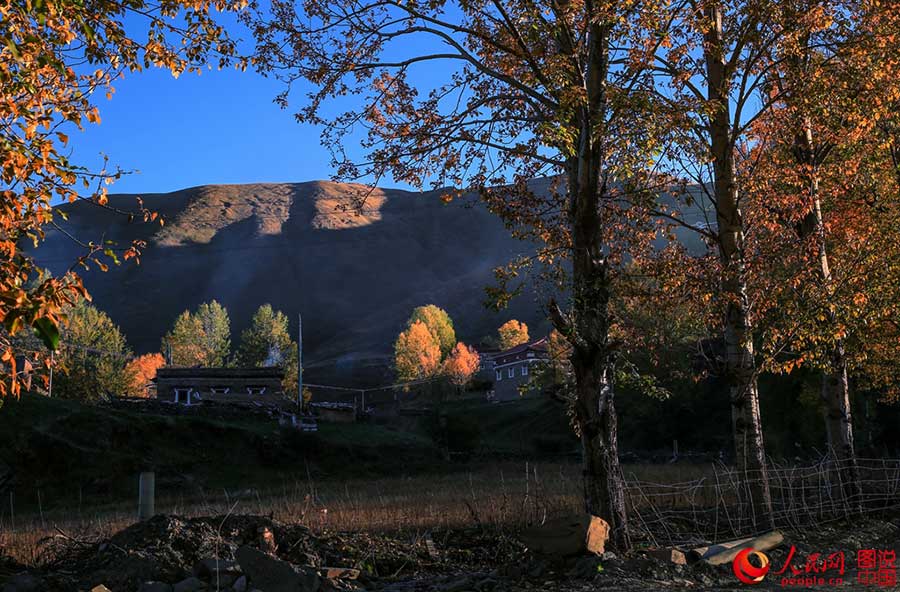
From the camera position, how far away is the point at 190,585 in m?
8.91

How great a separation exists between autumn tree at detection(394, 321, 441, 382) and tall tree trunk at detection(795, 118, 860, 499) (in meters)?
93.4

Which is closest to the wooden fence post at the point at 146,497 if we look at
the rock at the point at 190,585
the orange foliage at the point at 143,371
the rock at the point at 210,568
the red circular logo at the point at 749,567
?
the rock at the point at 210,568

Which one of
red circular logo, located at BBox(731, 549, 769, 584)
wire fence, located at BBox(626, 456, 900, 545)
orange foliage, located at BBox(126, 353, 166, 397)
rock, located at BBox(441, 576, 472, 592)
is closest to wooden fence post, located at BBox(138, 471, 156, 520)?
rock, located at BBox(441, 576, 472, 592)

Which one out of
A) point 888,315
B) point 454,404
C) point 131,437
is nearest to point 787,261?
point 888,315

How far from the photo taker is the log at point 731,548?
11248mm

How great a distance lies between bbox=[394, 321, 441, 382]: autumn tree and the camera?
115 meters

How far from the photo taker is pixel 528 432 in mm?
73312

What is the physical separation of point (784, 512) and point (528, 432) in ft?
195

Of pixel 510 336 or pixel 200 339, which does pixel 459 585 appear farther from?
pixel 510 336

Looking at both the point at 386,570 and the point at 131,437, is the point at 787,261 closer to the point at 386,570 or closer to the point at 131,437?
the point at 386,570

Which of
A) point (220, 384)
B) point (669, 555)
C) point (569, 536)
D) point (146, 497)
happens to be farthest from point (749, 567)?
point (220, 384)

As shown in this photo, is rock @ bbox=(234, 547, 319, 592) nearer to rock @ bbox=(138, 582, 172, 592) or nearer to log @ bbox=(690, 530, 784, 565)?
rock @ bbox=(138, 582, 172, 592)

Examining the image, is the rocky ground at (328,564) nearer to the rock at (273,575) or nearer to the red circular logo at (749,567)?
the rock at (273,575)

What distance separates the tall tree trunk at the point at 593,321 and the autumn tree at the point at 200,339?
349ft
